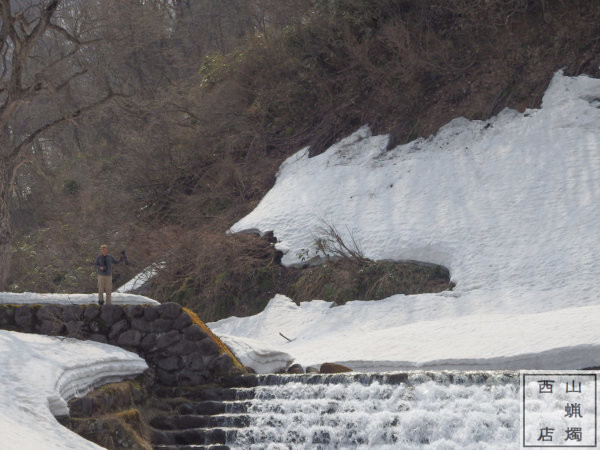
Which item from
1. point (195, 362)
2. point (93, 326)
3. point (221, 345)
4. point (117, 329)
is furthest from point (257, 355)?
point (93, 326)

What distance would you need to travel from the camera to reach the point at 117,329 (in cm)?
1159

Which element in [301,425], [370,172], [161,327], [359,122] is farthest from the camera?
[359,122]

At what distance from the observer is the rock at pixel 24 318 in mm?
11578

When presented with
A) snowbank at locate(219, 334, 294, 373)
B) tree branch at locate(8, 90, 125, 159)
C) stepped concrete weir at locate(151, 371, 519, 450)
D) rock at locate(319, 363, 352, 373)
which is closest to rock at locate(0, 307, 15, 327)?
stepped concrete weir at locate(151, 371, 519, 450)

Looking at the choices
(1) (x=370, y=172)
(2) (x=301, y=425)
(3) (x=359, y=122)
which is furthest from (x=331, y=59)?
(2) (x=301, y=425)

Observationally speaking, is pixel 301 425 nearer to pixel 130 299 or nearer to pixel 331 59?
pixel 130 299

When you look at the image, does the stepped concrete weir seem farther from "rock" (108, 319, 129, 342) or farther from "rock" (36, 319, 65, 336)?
"rock" (36, 319, 65, 336)

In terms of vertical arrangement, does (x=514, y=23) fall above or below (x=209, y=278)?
above

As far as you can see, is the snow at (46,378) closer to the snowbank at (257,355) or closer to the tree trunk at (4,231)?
the snowbank at (257,355)

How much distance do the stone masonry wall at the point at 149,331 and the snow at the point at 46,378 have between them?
1.20 feet

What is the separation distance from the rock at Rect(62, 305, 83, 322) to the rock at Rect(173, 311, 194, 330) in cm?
135

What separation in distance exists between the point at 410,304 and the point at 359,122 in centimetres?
707

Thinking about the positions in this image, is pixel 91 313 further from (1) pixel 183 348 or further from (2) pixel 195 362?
(2) pixel 195 362

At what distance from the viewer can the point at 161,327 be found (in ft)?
37.9
